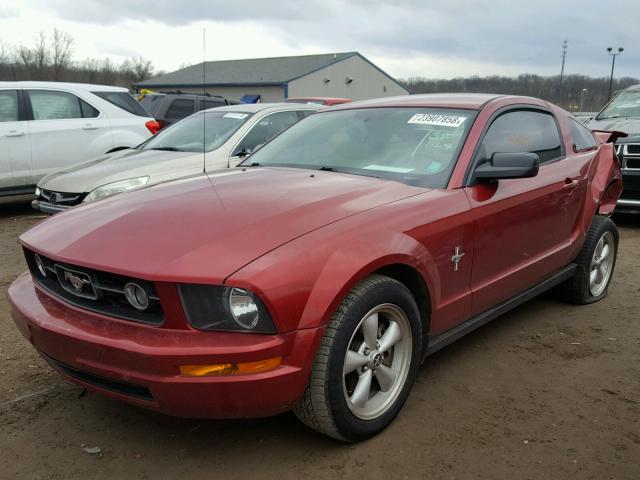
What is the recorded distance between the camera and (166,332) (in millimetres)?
2156

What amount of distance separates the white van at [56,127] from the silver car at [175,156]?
5.36 ft

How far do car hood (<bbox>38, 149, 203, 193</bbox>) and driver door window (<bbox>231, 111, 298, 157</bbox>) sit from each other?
0.50 meters

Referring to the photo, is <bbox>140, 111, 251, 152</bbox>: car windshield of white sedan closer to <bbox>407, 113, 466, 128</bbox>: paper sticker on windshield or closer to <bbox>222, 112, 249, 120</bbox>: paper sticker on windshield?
<bbox>222, 112, 249, 120</bbox>: paper sticker on windshield

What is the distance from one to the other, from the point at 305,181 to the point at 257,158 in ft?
3.06

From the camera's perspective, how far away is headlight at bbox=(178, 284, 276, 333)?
2.12m

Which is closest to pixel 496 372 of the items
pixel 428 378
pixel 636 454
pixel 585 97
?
pixel 428 378

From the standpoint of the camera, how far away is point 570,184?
12.9 ft

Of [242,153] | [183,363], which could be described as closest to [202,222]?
[183,363]

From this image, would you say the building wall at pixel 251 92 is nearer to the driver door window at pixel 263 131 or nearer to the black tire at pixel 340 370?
the driver door window at pixel 263 131

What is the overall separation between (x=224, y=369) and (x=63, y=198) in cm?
433

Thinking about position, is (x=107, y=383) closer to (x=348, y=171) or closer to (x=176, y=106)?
(x=348, y=171)

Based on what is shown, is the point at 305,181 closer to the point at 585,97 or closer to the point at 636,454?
the point at 636,454

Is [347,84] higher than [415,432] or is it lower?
higher

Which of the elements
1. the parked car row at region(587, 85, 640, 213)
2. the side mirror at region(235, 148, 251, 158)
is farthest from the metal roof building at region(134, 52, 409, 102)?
the side mirror at region(235, 148, 251, 158)
